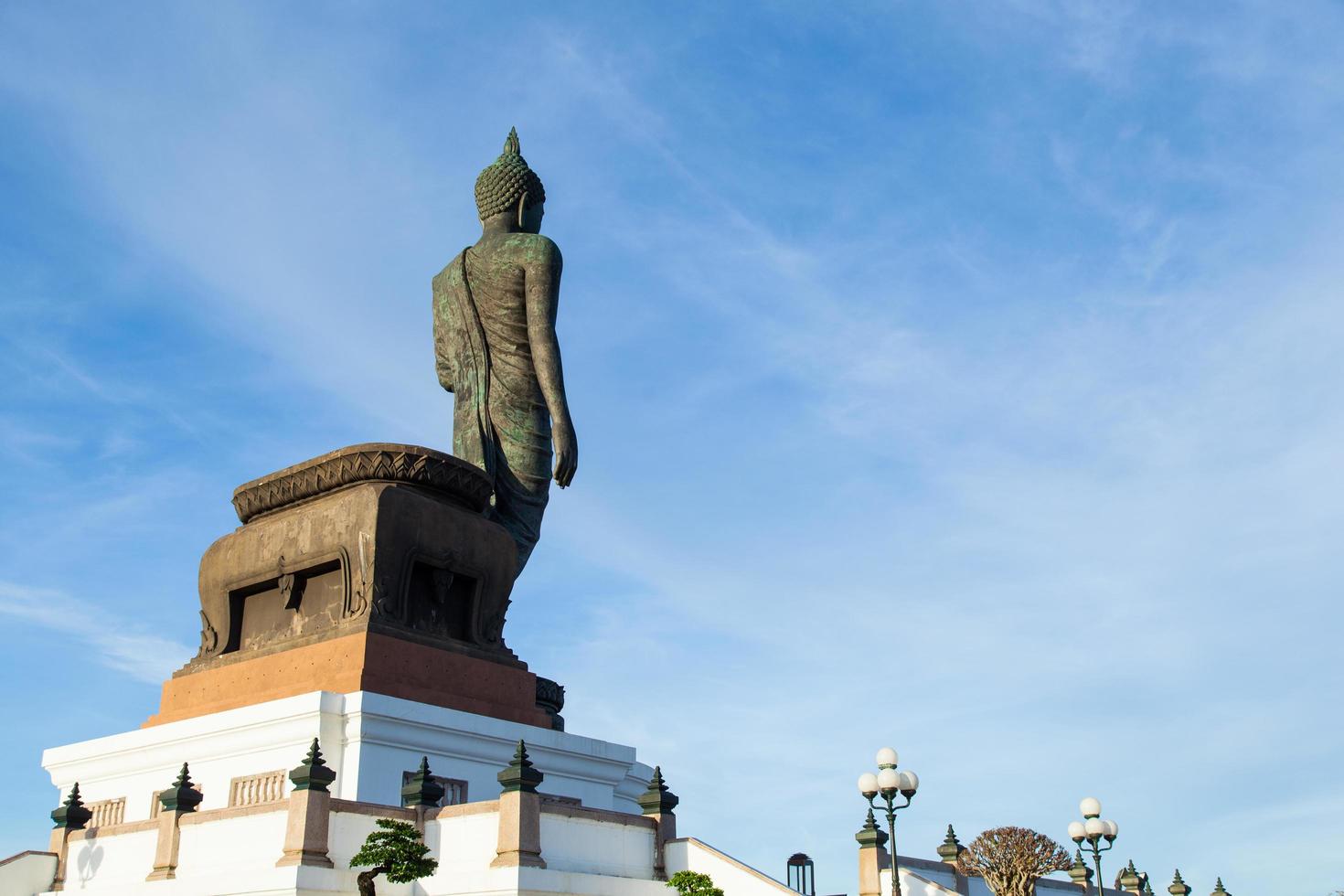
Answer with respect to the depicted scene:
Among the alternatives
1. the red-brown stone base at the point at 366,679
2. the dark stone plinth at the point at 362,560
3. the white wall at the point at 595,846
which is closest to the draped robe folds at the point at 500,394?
the dark stone plinth at the point at 362,560

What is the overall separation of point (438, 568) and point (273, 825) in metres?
5.56

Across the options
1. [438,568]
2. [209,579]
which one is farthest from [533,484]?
[209,579]

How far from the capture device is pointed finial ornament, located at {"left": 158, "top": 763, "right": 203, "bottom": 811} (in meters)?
16.2

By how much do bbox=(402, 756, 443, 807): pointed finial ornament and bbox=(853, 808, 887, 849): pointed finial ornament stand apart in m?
5.22

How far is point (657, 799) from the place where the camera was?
16.6m

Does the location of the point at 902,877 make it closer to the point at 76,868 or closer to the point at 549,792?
the point at 549,792

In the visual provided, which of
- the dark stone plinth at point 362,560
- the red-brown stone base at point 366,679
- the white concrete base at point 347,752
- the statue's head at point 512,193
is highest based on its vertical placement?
the statue's head at point 512,193

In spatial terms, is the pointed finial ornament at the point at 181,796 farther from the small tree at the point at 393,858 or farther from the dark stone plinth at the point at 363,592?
the small tree at the point at 393,858

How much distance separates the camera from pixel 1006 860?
792 inches

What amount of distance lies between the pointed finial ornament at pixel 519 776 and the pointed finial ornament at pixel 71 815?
6.25m

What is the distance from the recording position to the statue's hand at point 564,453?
888 inches

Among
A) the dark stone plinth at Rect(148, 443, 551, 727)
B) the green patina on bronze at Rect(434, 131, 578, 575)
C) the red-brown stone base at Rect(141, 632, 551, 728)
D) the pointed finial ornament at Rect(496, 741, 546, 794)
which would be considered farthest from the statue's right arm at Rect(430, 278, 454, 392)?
the pointed finial ornament at Rect(496, 741, 546, 794)

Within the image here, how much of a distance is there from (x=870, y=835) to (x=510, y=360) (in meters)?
9.89

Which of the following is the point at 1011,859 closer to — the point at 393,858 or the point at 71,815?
the point at 393,858
